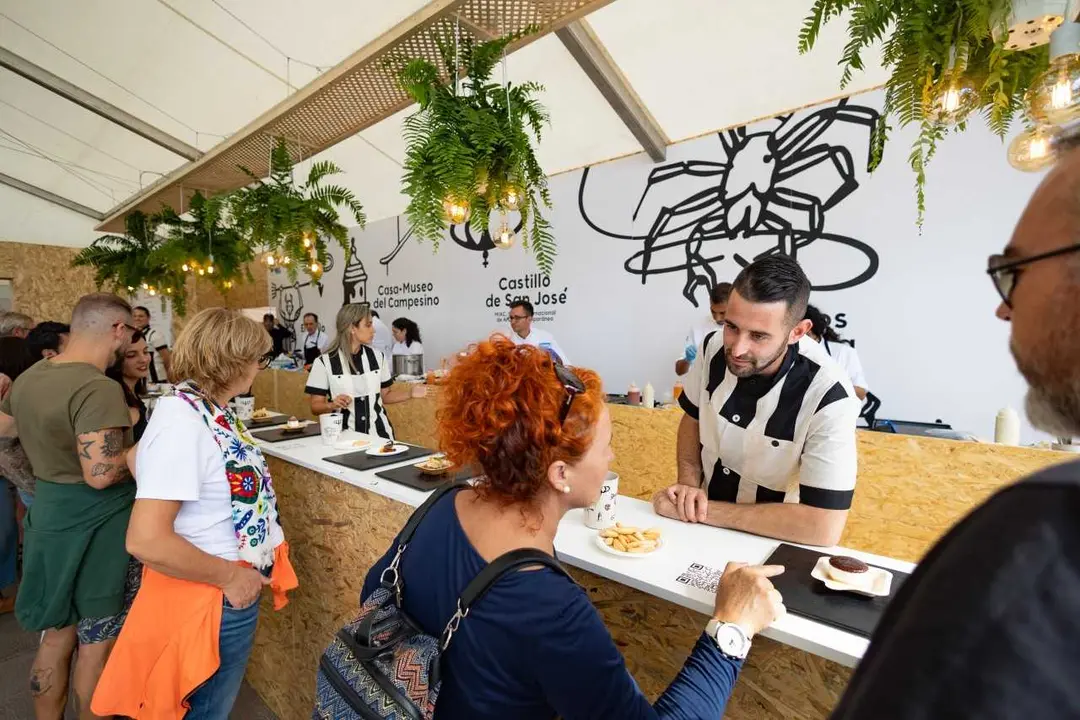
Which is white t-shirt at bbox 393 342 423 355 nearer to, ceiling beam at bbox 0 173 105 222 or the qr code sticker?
the qr code sticker

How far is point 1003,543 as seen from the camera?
0.35m

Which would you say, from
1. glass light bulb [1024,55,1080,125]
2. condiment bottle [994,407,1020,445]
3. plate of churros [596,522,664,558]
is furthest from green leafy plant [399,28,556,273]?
condiment bottle [994,407,1020,445]

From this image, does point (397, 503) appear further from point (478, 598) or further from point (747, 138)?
point (747, 138)

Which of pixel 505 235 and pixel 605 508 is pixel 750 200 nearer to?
pixel 505 235

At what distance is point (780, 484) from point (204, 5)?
535cm

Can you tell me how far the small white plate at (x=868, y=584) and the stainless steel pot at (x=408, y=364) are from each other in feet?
20.7

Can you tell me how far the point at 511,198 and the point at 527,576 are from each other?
2253mm

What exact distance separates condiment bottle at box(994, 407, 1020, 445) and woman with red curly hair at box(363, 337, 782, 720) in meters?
2.58

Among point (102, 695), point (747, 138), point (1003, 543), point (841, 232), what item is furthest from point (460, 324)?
point (1003, 543)

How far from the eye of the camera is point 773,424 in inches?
71.2

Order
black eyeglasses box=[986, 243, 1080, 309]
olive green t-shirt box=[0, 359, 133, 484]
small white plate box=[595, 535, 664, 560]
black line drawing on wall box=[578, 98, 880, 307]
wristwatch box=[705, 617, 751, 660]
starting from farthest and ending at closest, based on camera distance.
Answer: black line drawing on wall box=[578, 98, 880, 307], olive green t-shirt box=[0, 359, 133, 484], small white plate box=[595, 535, 664, 560], wristwatch box=[705, 617, 751, 660], black eyeglasses box=[986, 243, 1080, 309]

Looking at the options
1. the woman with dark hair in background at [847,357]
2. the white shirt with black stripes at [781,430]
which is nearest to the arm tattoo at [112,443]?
the white shirt with black stripes at [781,430]

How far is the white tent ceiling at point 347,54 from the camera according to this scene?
3.74 meters

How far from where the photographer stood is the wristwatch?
98cm
